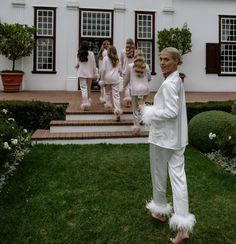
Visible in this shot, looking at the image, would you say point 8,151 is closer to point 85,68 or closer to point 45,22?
point 85,68

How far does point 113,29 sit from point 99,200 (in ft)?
41.5

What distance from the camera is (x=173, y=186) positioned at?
417cm

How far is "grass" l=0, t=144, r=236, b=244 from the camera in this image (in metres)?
4.51

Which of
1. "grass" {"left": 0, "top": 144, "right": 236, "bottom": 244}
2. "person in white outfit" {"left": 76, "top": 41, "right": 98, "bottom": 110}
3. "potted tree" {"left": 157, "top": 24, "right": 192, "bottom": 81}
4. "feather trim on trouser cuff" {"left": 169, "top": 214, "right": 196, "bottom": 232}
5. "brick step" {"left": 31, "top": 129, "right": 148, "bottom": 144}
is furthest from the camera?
"potted tree" {"left": 157, "top": 24, "right": 192, "bottom": 81}

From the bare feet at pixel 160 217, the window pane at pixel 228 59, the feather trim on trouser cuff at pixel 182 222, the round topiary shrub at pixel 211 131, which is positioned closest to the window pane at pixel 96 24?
the window pane at pixel 228 59

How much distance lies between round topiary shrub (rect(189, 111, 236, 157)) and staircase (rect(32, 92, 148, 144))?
1.07 metres

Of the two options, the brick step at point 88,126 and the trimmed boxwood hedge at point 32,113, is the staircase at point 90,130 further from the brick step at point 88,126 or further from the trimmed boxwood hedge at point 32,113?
the trimmed boxwood hedge at point 32,113

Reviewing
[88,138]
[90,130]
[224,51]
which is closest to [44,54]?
[224,51]

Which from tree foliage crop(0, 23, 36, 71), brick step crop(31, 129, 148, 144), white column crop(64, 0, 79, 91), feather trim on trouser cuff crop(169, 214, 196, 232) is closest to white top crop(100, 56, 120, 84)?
brick step crop(31, 129, 148, 144)

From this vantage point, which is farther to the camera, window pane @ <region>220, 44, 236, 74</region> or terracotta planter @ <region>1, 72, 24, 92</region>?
window pane @ <region>220, 44, 236, 74</region>

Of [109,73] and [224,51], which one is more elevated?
[224,51]

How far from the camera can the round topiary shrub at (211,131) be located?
7.57 m

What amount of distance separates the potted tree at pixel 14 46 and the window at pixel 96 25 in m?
2.20

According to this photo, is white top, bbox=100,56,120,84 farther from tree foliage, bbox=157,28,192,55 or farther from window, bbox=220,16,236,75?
window, bbox=220,16,236,75
